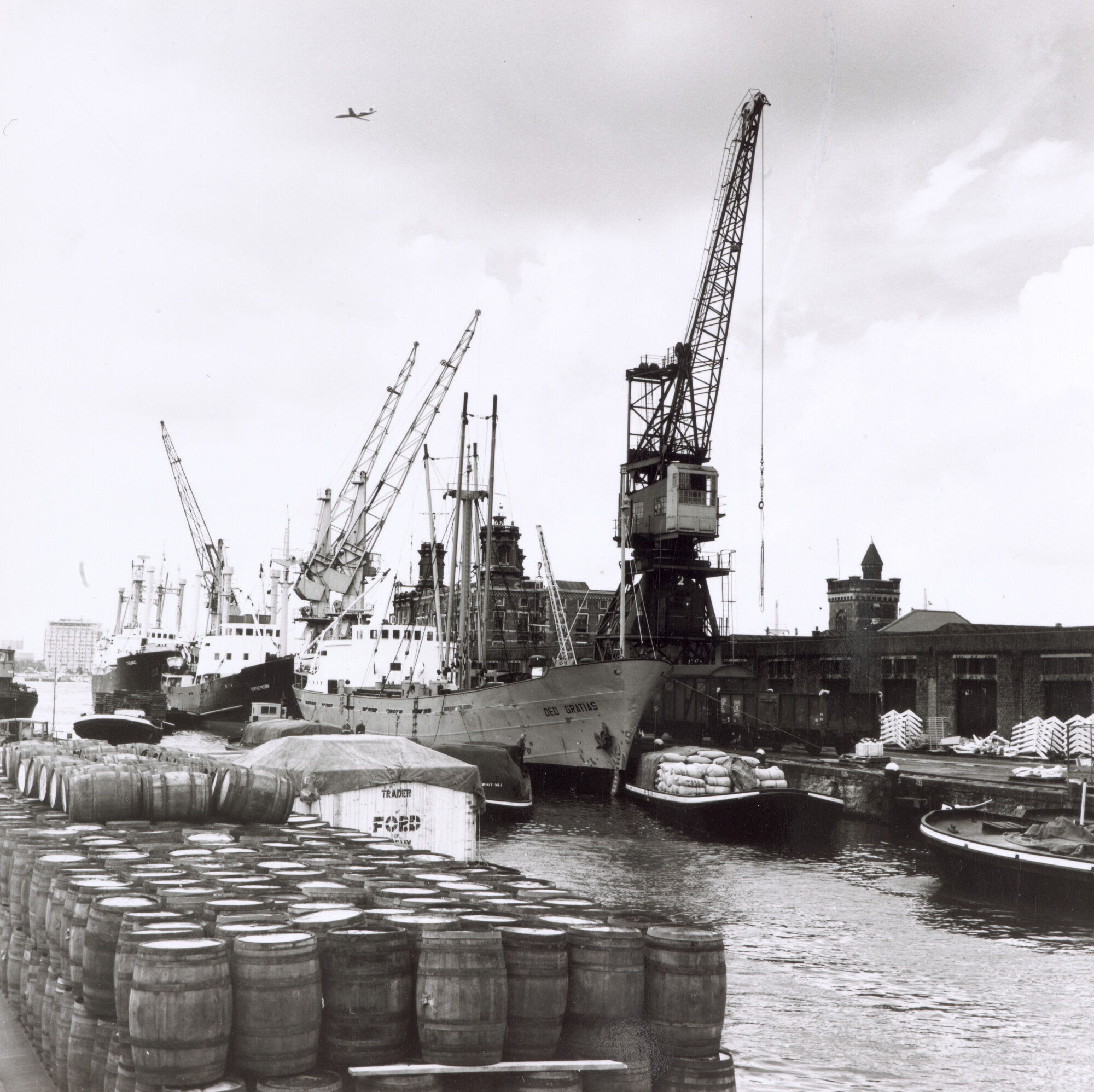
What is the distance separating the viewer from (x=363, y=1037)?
20.4 feet

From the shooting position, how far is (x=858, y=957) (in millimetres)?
18375

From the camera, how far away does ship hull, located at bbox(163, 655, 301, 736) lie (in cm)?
7538

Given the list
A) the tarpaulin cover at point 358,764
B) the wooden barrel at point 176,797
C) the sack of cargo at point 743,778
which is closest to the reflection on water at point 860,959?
the sack of cargo at point 743,778

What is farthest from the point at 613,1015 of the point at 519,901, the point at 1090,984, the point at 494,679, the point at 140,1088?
the point at 494,679

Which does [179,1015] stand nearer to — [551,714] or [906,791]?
[906,791]

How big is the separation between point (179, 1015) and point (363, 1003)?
3.41ft

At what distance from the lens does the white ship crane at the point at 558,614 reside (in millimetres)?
107812

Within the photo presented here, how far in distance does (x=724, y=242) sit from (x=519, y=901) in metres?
62.4

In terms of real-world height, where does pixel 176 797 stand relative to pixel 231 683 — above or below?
above

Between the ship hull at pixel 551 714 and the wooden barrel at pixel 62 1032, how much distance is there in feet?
121

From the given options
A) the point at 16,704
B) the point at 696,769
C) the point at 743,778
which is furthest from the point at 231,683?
the point at 743,778

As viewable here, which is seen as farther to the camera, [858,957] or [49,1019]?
[858,957]

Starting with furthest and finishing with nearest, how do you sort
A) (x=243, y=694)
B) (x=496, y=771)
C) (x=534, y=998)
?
(x=243, y=694)
(x=496, y=771)
(x=534, y=998)

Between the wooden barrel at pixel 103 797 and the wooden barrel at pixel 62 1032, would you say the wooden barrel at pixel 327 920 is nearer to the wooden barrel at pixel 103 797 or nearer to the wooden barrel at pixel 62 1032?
the wooden barrel at pixel 62 1032
